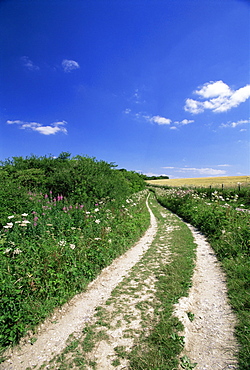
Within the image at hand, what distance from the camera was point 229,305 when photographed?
381 cm

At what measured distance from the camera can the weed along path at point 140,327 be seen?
105 inches

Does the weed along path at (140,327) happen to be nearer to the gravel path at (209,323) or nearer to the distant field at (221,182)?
the gravel path at (209,323)

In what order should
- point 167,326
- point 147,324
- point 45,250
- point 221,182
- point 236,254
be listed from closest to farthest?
1. point 167,326
2. point 147,324
3. point 45,250
4. point 236,254
5. point 221,182

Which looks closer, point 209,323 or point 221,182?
point 209,323

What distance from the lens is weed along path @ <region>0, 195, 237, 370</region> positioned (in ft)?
8.74

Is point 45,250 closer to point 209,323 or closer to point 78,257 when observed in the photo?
point 78,257

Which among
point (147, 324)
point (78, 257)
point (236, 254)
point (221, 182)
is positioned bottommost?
point (236, 254)

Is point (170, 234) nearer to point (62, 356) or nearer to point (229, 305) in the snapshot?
point (229, 305)

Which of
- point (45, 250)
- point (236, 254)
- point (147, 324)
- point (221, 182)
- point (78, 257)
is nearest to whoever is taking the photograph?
point (147, 324)

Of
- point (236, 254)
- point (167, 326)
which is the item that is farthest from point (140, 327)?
point (236, 254)

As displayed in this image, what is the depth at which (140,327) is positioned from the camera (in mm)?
3232

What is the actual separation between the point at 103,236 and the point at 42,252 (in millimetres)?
2491

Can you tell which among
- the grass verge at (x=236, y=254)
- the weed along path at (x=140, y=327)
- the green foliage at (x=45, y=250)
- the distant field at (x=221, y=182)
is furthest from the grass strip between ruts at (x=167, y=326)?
the distant field at (x=221, y=182)

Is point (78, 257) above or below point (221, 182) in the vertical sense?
below
